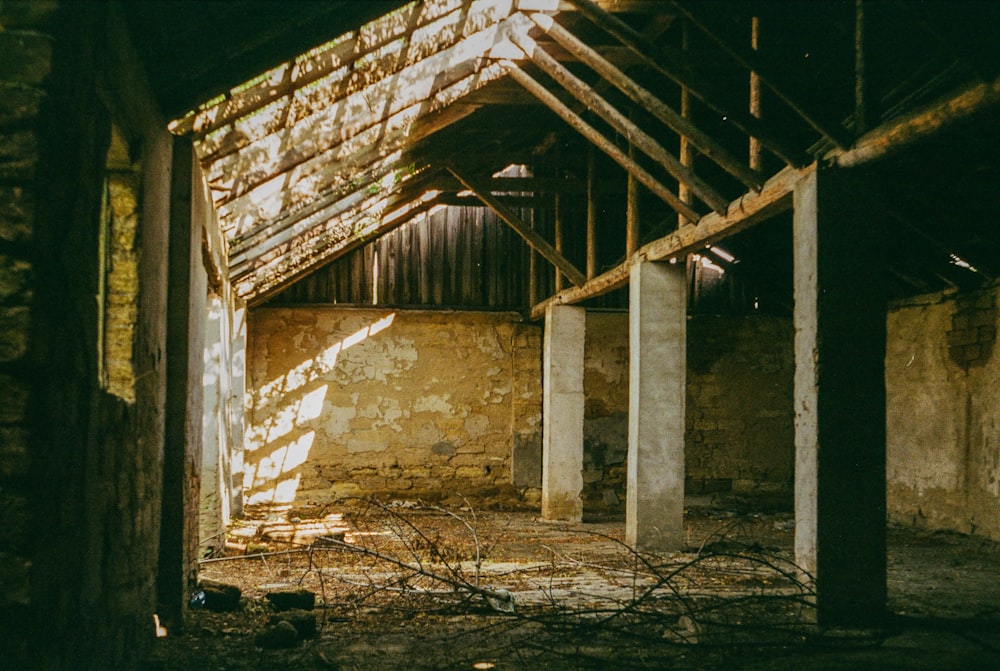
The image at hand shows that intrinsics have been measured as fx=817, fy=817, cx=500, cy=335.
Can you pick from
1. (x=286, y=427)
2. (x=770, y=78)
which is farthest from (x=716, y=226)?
(x=286, y=427)

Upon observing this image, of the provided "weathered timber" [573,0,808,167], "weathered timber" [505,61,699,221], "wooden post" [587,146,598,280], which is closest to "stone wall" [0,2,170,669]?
"weathered timber" [573,0,808,167]

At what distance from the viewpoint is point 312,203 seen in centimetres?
739

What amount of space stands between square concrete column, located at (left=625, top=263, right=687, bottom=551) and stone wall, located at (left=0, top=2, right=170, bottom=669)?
5.30 meters

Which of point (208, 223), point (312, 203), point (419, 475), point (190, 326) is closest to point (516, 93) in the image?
point (312, 203)

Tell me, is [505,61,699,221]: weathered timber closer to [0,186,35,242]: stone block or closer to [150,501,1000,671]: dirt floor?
[150,501,1000,671]: dirt floor

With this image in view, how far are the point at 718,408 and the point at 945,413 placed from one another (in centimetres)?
330

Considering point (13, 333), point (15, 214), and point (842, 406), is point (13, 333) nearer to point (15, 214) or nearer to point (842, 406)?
point (15, 214)

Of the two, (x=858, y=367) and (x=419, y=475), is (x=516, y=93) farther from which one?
(x=419, y=475)

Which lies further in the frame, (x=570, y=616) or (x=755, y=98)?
(x=755, y=98)

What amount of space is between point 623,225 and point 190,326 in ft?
28.3

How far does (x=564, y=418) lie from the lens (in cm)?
1037

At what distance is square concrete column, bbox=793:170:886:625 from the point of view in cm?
451

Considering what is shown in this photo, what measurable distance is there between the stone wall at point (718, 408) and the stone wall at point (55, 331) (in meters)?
9.52

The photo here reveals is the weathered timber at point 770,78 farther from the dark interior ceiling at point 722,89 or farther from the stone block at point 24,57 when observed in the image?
the stone block at point 24,57
